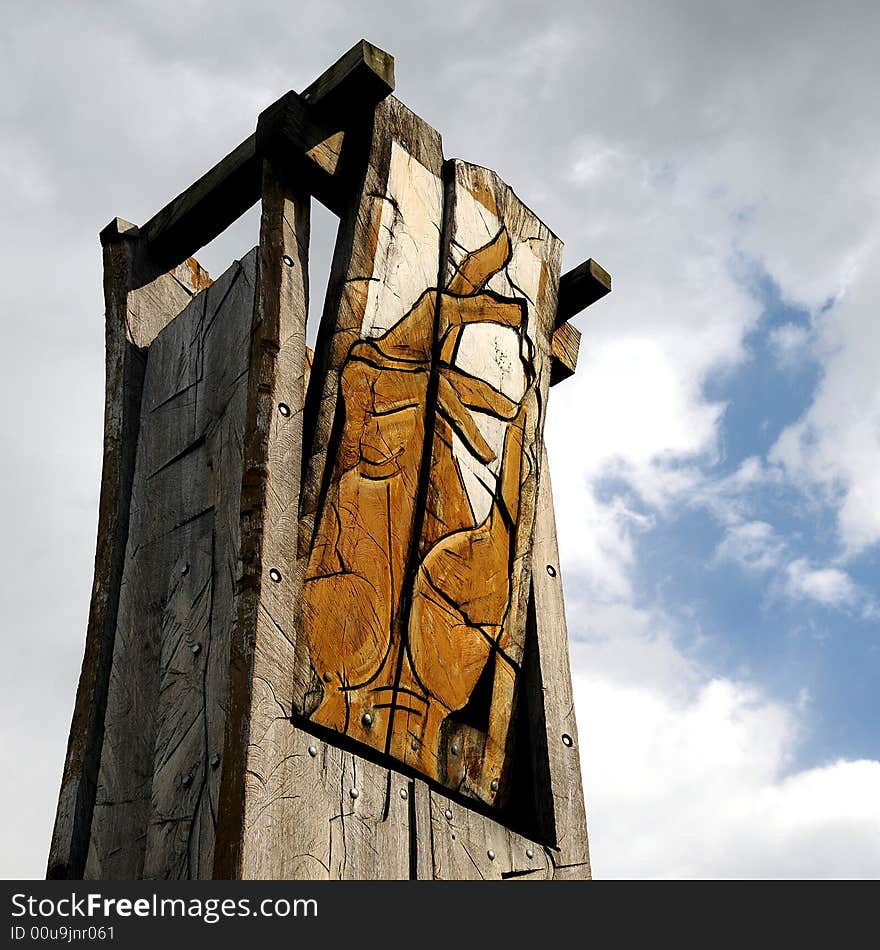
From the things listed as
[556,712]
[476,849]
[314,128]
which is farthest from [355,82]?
[476,849]

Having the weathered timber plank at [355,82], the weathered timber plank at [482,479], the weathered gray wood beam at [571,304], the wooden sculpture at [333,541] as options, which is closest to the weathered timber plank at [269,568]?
the wooden sculpture at [333,541]

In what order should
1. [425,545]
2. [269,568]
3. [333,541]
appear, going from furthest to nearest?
[425,545] < [333,541] < [269,568]

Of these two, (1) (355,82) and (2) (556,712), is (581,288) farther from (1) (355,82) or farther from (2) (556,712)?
(2) (556,712)

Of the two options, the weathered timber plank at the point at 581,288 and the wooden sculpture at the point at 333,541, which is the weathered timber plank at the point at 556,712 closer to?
the wooden sculpture at the point at 333,541

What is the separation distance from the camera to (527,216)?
305 centimetres

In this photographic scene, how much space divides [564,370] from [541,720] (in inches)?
37.0

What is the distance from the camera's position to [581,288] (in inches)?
124

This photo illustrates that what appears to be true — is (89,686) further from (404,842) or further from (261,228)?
(261,228)

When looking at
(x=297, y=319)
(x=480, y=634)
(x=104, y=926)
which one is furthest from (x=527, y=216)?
(x=104, y=926)

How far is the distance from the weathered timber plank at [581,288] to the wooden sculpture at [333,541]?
15 centimetres

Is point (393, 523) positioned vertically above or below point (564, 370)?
below

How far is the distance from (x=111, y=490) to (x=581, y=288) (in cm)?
123

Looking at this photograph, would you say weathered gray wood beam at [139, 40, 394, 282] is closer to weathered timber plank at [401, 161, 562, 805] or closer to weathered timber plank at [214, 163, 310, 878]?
weathered timber plank at [214, 163, 310, 878]

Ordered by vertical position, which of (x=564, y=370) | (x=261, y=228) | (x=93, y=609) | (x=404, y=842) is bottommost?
(x=404, y=842)
